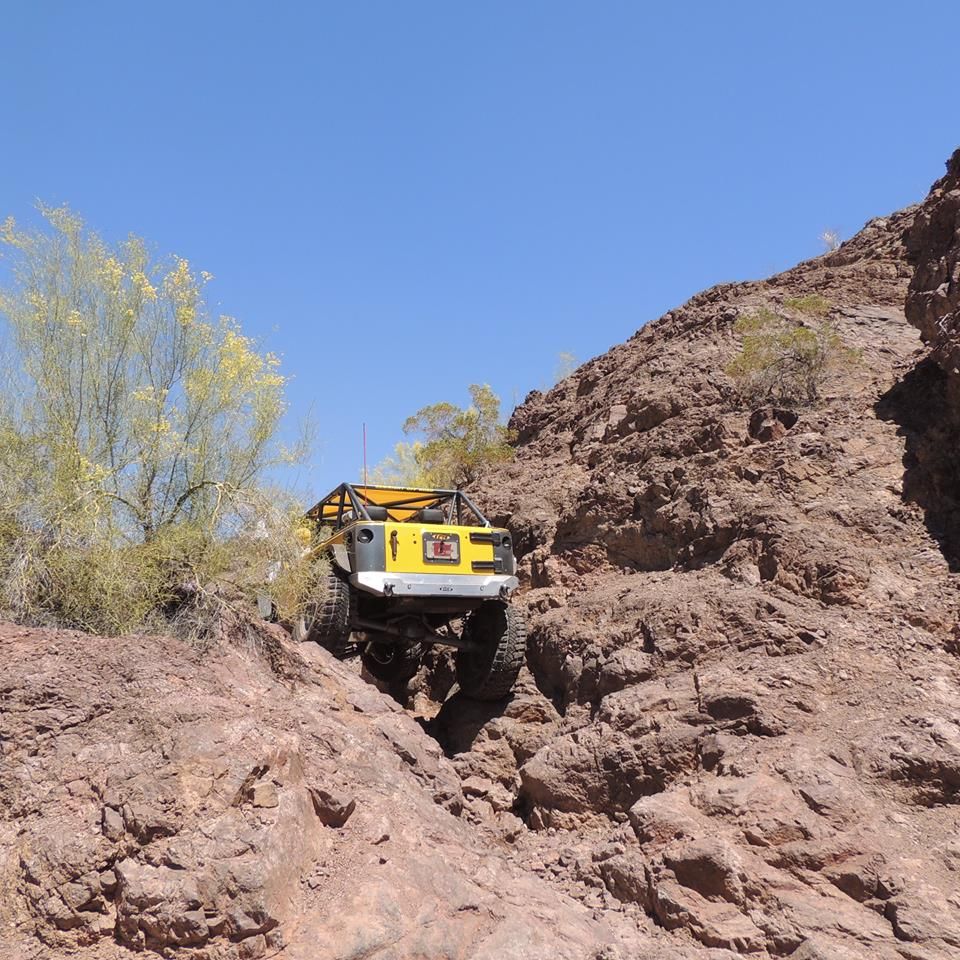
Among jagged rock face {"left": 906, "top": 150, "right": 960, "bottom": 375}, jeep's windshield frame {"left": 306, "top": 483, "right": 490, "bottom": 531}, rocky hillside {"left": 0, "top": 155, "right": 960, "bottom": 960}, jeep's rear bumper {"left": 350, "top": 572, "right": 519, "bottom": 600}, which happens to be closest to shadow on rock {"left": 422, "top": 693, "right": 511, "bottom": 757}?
rocky hillside {"left": 0, "top": 155, "right": 960, "bottom": 960}

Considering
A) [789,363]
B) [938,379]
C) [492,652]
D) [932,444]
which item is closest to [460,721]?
[492,652]

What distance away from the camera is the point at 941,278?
8.90 m

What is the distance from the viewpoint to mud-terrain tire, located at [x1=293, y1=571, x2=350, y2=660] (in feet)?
26.3

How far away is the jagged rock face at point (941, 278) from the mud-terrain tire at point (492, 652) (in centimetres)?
464

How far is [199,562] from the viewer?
6.83 meters

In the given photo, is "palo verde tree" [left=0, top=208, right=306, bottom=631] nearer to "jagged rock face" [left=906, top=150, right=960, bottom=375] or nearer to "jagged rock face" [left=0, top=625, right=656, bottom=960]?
"jagged rock face" [left=0, top=625, right=656, bottom=960]

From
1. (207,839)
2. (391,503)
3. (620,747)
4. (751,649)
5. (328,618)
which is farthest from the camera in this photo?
(391,503)

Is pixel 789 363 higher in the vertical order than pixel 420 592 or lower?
higher

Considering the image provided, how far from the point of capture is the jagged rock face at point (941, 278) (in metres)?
7.96

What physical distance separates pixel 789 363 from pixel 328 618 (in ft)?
19.0

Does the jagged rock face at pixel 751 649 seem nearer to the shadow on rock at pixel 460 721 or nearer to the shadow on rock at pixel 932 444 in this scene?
the shadow on rock at pixel 932 444

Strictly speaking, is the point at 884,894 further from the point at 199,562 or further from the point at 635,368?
the point at 635,368

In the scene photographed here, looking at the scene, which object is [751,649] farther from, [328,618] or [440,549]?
[328,618]

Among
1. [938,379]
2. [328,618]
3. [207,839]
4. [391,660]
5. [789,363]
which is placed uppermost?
[789,363]
